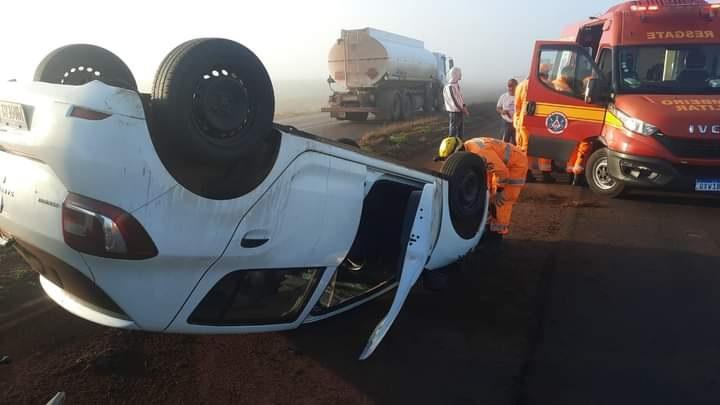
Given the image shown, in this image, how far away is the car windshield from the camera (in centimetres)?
689

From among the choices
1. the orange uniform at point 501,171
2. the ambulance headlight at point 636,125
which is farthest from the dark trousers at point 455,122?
the orange uniform at point 501,171

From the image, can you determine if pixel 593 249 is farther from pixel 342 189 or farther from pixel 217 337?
pixel 217 337

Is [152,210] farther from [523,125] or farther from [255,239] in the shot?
[523,125]

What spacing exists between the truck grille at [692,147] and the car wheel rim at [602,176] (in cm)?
91

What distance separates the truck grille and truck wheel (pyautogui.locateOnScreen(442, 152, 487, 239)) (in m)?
3.52

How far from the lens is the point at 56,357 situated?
3.03 metres

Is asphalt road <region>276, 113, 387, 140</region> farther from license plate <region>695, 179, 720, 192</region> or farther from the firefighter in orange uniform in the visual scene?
license plate <region>695, 179, 720, 192</region>

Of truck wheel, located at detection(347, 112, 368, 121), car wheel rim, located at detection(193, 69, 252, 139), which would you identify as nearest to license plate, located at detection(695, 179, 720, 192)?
car wheel rim, located at detection(193, 69, 252, 139)

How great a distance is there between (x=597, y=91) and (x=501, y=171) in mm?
3309

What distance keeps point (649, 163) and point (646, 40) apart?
1756 mm

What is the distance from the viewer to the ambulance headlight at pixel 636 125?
6.48 metres

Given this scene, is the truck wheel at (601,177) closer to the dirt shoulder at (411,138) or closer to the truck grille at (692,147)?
the truck grille at (692,147)

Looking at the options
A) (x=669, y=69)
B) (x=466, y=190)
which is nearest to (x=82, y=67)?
(x=466, y=190)

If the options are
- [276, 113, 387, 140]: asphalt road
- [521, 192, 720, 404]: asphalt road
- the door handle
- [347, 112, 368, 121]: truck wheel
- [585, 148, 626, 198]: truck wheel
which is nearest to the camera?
the door handle
